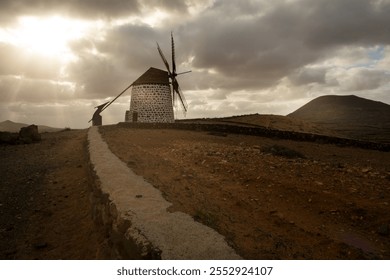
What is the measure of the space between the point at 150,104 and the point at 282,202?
24.4m

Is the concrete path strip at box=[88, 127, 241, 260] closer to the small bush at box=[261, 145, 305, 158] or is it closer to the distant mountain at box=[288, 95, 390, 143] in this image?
the small bush at box=[261, 145, 305, 158]

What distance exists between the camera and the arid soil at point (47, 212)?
5523 mm

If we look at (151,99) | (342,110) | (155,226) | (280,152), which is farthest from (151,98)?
(342,110)

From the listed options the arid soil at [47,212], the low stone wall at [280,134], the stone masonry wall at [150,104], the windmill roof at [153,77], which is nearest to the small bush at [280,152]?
the arid soil at [47,212]

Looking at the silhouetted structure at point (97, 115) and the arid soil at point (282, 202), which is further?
the silhouetted structure at point (97, 115)

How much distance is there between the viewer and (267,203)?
6934 millimetres

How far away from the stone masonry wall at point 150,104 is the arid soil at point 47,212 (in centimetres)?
1753

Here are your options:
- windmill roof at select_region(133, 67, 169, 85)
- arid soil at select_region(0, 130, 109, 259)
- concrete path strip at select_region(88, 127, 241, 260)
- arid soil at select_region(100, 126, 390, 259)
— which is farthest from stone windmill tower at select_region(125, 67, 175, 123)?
concrete path strip at select_region(88, 127, 241, 260)

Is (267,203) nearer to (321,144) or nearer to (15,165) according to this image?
(15,165)

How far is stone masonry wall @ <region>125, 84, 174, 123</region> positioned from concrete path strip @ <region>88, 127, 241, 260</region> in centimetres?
2381

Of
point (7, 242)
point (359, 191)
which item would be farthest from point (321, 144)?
point (7, 242)

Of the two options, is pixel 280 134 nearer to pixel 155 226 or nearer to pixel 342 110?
pixel 155 226

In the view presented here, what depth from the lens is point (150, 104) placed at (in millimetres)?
30094

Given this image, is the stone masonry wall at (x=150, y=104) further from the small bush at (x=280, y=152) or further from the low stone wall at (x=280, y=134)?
the small bush at (x=280, y=152)
